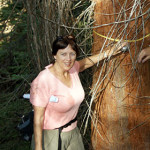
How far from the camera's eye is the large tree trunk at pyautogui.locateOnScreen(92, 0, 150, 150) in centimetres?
202

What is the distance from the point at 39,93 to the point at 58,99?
0.18m

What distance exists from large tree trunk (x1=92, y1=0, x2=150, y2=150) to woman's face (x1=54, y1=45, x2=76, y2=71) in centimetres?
28

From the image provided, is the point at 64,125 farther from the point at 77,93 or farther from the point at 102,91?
the point at 102,91

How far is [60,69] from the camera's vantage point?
217 centimetres

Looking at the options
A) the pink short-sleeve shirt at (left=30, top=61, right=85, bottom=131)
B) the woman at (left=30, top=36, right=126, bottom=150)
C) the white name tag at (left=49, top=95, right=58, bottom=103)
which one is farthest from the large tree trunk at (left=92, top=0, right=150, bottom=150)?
the white name tag at (left=49, top=95, right=58, bottom=103)

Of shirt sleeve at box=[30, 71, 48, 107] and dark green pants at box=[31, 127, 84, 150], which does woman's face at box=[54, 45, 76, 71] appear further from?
dark green pants at box=[31, 127, 84, 150]

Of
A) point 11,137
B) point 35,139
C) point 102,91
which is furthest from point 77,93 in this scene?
point 11,137

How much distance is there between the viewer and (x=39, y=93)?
196 centimetres

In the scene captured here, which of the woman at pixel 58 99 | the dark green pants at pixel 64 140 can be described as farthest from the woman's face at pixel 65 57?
the dark green pants at pixel 64 140

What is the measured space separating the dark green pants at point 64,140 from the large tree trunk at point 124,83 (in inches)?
9.0

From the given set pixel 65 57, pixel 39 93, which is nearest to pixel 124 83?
pixel 65 57

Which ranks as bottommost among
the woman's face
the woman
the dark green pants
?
the dark green pants

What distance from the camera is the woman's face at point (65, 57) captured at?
6.96ft

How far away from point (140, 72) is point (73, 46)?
0.63 m
